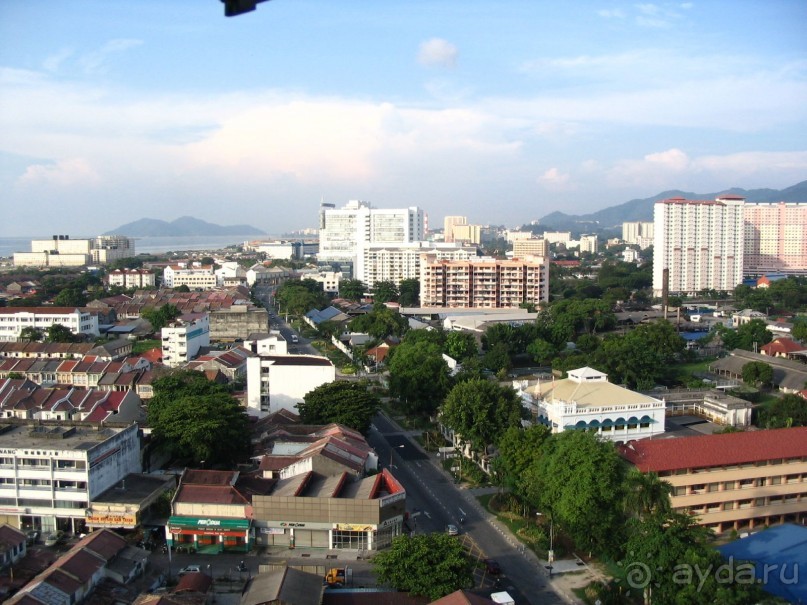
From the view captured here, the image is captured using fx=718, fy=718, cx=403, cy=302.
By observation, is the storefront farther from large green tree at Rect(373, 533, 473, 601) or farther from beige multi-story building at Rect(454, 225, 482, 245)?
beige multi-story building at Rect(454, 225, 482, 245)

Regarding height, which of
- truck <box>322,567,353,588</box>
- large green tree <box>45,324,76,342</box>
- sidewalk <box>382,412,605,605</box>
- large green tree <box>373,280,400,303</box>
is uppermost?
large green tree <box>373,280,400,303</box>

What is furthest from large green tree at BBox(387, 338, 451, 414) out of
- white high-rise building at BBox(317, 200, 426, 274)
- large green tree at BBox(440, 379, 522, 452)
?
white high-rise building at BBox(317, 200, 426, 274)

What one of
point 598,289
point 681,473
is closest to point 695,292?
point 598,289

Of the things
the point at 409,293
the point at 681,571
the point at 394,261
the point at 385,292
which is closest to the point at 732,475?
the point at 681,571

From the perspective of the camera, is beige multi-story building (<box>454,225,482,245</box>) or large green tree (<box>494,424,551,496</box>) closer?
large green tree (<box>494,424,551,496</box>)

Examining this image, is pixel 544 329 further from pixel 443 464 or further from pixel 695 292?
pixel 695 292

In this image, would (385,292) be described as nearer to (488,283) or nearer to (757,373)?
(488,283)
